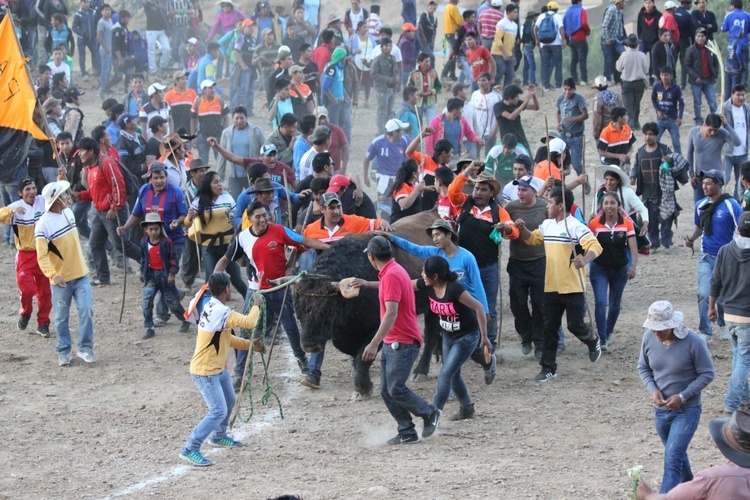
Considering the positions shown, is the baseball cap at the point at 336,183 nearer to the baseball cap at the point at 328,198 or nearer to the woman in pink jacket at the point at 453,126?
the baseball cap at the point at 328,198

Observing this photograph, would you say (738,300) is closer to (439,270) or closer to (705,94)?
(439,270)

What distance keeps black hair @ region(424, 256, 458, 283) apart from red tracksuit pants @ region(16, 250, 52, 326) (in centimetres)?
588

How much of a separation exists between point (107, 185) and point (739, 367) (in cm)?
876

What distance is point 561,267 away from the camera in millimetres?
11734

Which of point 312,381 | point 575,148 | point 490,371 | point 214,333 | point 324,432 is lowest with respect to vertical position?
point 324,432

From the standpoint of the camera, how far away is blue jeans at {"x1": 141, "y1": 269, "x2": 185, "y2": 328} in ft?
46.0

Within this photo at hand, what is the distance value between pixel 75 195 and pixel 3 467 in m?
6.39

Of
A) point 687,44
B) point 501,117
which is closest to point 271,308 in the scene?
point 501,117

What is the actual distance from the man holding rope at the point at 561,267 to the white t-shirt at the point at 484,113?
7236mm

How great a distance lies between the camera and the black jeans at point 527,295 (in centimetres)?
1241

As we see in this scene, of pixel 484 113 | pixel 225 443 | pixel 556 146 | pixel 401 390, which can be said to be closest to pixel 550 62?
pixel 484 113

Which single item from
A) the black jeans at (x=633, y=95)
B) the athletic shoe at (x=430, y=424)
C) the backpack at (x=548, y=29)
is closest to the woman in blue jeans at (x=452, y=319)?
the athletic shoe at (x=430, y=424)

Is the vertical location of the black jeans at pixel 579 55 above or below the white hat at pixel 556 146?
above

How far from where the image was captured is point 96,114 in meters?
26.3
